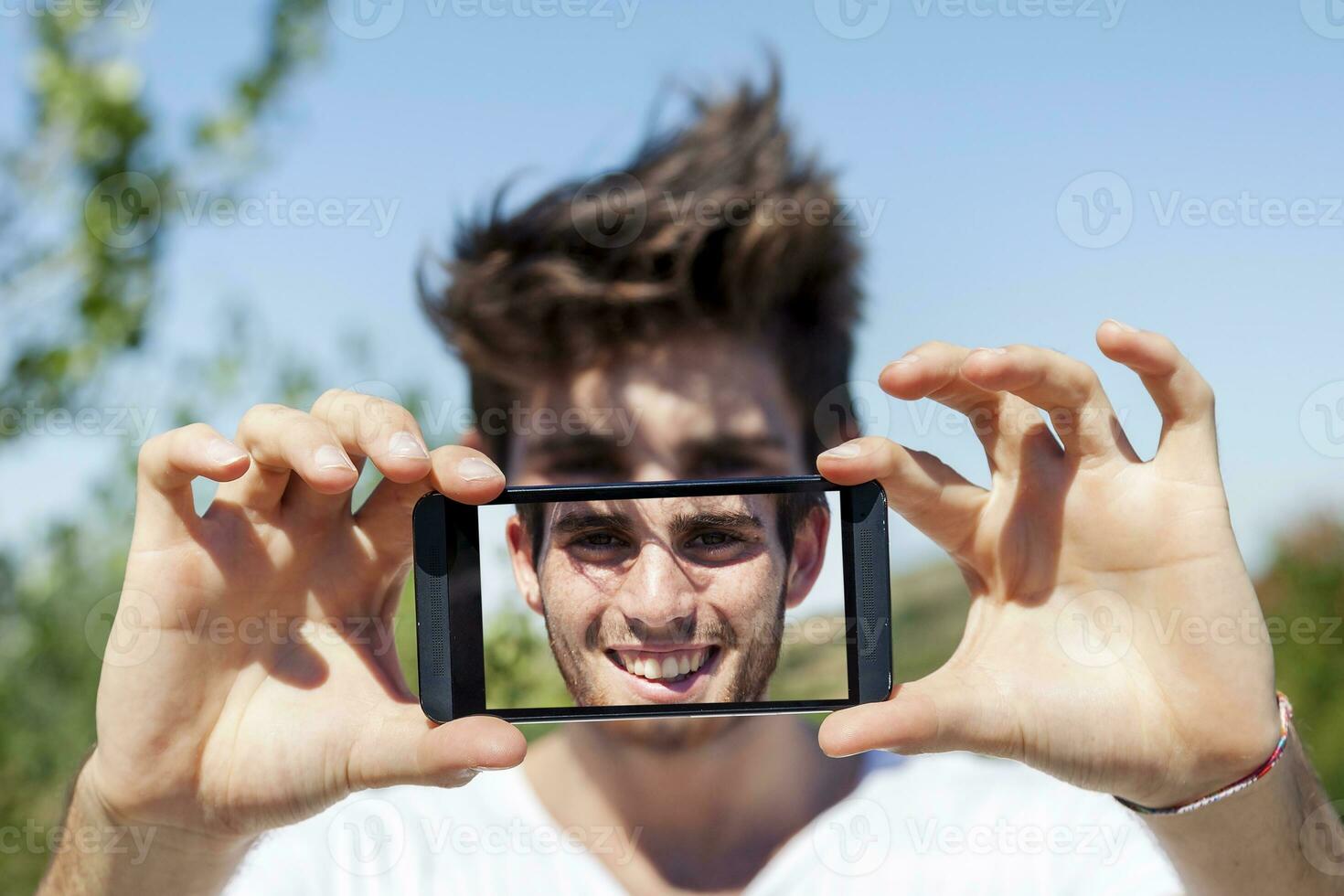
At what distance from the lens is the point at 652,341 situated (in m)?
3.16

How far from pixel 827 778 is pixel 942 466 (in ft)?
5.18

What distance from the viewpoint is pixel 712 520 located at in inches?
75.7

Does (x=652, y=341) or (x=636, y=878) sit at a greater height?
(x=652, y=341)

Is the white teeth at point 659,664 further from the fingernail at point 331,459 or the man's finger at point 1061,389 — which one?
the man's finger at point 1061,389

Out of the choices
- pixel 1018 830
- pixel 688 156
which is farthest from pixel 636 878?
pixel 688 156

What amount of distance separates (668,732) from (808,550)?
1.35 m

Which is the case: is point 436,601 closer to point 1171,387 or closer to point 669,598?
point 669,598

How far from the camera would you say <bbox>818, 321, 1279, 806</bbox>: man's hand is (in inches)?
68.9

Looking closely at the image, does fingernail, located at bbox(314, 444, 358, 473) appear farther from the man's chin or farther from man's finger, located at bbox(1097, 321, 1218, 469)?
the man's chin

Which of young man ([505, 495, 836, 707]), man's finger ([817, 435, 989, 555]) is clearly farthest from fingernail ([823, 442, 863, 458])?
young man ([505, 495, 836, 707])

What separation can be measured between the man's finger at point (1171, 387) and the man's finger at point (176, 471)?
5.31 ft

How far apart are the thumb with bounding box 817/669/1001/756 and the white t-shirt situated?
4.08ft

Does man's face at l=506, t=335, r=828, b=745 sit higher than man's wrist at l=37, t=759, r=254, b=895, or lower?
higher

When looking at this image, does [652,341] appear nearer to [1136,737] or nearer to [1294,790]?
[1136,737]
